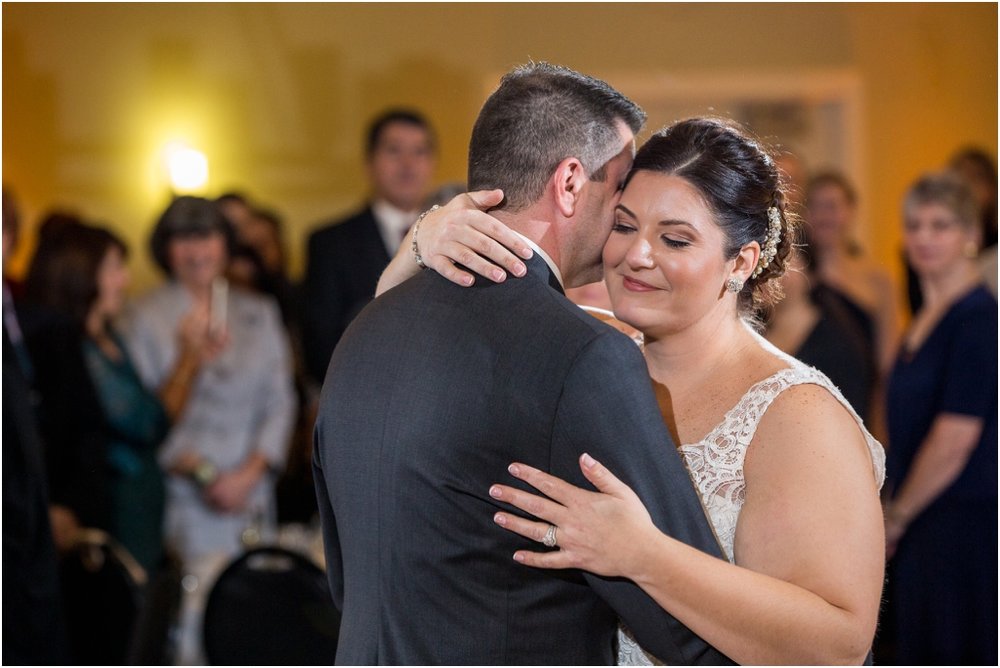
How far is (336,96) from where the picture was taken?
24.3 ft

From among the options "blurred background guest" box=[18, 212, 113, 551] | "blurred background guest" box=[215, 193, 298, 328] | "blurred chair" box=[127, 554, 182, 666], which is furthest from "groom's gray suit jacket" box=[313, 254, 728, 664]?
"blurred background guest" box=[215, 193, 298, 328]

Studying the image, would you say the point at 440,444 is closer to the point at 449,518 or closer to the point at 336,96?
the point at 449,518

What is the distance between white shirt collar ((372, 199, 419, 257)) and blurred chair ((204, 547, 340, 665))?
6.64 ft

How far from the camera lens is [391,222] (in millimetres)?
4871

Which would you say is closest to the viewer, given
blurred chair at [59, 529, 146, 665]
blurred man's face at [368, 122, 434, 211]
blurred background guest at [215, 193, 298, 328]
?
Answer: blurred chair at [59, 529, 146, 665]

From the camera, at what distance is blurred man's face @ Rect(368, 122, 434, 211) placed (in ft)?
16.2

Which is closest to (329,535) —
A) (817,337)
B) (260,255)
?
(817,337)

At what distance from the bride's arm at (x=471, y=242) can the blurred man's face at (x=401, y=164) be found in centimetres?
313

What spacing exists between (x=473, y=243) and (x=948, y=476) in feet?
8.42

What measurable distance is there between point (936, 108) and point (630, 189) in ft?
21.7

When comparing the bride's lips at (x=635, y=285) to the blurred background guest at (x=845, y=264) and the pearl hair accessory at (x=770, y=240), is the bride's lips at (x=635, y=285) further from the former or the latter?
the blurred background guest at (x=845, y=264)

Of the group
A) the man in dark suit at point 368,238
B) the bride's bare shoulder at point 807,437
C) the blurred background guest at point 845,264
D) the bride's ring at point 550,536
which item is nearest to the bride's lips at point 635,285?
the bride's bare shoulder at point 807,437

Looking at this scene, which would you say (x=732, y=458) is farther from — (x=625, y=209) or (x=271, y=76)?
(x=271, y=76)

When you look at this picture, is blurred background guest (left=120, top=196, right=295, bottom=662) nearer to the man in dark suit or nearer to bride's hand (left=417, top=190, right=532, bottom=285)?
the man in dark suit
